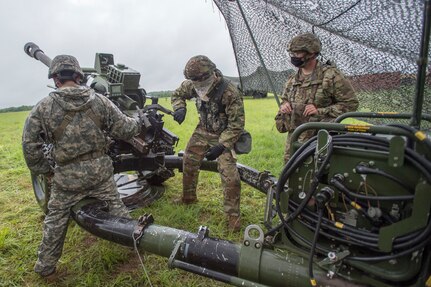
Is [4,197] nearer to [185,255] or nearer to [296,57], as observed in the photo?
[185,255]

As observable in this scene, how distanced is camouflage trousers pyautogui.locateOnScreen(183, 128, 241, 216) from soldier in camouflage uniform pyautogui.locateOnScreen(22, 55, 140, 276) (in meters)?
1.29

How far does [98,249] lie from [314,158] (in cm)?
262

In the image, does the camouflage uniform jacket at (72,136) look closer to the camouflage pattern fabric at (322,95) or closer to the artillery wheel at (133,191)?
the artillery wheel at (133,191)

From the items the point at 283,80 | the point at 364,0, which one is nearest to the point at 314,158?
the point at 364,0

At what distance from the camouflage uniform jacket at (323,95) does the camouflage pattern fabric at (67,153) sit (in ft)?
6.14

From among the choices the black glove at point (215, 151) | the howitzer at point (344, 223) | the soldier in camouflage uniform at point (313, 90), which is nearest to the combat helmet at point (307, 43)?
the soldier in camouflage uniform at point (313, 90)

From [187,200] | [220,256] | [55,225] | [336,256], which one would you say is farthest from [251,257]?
[187,200]

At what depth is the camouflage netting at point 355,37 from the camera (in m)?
2.56

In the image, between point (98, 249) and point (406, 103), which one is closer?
point (406, 103)

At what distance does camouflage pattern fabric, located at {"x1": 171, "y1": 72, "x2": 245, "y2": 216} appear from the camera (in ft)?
13.0

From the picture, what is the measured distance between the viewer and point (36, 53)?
506cm

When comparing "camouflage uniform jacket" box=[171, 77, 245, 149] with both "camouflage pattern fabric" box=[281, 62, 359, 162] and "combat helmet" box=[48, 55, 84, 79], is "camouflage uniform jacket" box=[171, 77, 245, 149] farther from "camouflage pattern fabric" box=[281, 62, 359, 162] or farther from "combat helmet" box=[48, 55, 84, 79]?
"combat helmet" box=[48, 55, 84, 79]

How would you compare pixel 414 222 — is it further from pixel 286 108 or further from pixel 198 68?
pixel 198 68

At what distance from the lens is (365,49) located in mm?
3188
